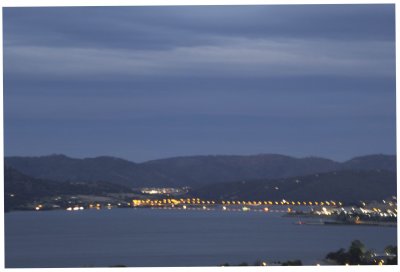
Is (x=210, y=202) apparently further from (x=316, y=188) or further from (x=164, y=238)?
(x=316, y=188)

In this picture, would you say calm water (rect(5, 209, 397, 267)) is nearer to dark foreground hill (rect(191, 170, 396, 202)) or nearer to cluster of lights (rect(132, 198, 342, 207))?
cluster of lights (rect(132, 198, 342, 207))

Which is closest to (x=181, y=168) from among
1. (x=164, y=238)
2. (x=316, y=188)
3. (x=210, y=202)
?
(x=210, y=202)

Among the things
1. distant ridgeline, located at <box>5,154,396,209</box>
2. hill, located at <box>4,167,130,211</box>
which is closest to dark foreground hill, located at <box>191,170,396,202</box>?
distant ridgeline, located at <box>5,154,396,209</box>

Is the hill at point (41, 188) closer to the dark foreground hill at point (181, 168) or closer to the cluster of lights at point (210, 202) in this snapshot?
the dark foreground hill at point (181, 168)

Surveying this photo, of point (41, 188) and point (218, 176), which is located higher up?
point (218, 176)

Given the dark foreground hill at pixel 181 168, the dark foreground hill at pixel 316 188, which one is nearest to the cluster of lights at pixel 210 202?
the dark foreground hill at pixel 316 188

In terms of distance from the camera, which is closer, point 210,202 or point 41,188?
point 41,188
